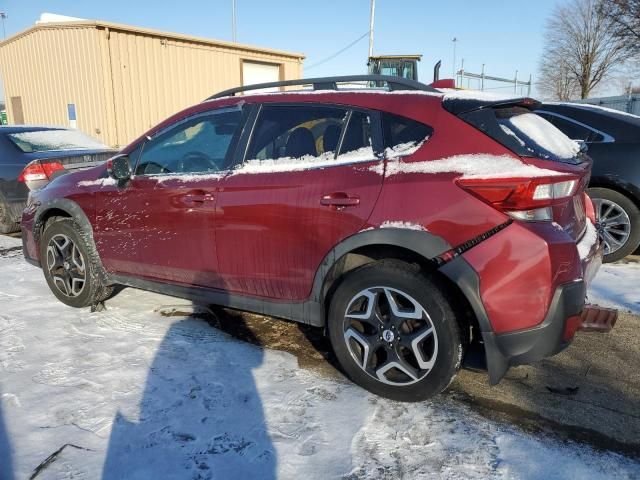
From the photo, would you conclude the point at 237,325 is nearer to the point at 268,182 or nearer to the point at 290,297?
the point at 290,297

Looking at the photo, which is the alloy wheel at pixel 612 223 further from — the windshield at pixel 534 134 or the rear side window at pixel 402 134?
the rear side window at pixel 402 134

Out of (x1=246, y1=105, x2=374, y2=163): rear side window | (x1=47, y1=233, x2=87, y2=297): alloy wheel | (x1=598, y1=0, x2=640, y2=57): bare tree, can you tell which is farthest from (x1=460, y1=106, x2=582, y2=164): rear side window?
(x1=598, y1=0, x2=640, y2=57): bare tree

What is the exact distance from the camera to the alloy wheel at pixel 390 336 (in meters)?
2.45

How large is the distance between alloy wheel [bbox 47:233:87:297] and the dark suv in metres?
4.72

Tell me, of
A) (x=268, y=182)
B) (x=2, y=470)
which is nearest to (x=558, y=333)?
(x=268, y=182)

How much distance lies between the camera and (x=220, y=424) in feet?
7.91

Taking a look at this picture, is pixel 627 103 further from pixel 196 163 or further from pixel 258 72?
pixel 196 163

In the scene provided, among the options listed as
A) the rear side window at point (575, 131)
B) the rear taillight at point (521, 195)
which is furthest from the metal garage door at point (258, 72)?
the rear taillight at point (521, 195)

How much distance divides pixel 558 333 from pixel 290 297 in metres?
1.44

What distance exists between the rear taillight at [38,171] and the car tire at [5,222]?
885 mm

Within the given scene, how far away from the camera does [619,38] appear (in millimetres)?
26125

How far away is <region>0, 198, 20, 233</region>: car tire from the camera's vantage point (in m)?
6.53

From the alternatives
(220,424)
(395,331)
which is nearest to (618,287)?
(395,331)

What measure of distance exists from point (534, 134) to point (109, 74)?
14714 millimetres
